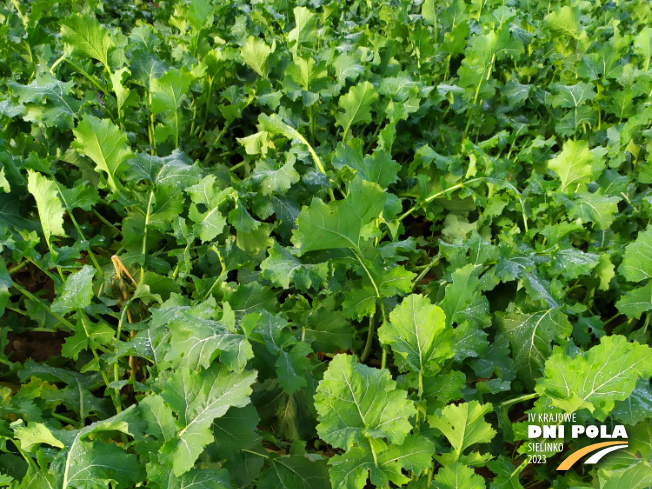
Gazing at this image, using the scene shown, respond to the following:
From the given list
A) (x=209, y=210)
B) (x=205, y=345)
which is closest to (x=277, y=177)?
(x=209, y=210)

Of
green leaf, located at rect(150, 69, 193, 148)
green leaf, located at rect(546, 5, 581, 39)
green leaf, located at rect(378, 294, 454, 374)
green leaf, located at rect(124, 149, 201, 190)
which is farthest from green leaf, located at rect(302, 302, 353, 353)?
green leaf, located at rect(546, 5, 581, 39)

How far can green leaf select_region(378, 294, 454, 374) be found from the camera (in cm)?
144

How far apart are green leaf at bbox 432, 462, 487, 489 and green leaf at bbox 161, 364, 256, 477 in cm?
54

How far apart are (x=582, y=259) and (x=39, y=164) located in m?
2.15

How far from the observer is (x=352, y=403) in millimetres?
1367

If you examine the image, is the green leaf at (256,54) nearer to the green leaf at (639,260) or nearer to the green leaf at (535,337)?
the green leaf at (535,337)

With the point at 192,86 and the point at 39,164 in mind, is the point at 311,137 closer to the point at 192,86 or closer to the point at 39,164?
the point at 192,86

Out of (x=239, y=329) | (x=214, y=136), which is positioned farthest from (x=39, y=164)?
(x=239, y=329)

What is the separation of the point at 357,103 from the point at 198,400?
1.67 metres

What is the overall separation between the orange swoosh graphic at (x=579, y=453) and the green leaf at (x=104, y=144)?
194 centimetres

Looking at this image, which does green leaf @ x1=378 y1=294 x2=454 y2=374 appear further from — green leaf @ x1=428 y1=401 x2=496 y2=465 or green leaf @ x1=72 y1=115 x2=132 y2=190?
green leaf @ x1=72 y1=115 x2=132 y2=190

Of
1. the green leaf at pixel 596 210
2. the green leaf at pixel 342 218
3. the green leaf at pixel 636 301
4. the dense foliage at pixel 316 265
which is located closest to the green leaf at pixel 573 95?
the dense foliage at pixel 316 265

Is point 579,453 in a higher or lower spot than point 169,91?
lower

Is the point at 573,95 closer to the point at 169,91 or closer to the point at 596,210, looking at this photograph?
the point at 596,210
